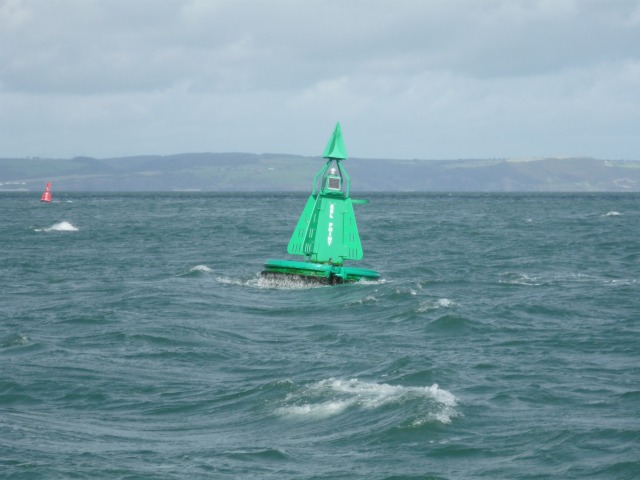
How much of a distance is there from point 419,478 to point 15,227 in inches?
3397

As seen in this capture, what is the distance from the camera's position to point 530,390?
2517 centimetres

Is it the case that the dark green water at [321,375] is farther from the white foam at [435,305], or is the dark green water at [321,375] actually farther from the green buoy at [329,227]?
the green buoy at [329,227]

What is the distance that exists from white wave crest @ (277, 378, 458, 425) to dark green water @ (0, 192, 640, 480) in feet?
0.24

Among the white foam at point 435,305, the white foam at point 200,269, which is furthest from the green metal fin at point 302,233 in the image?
the white foam at point 200,269

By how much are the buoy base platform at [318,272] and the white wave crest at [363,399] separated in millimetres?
18704

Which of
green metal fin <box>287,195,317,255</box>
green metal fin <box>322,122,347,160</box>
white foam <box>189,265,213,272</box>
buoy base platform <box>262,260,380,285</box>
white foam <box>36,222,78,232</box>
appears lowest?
white foam <box>36,222,78,232</box>

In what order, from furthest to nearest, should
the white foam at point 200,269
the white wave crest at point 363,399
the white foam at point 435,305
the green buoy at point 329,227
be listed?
the white foam at point 200,269 < the green buoy at point 329,227 < the white foam at point 435,305 < the white wave crest at point 363,399

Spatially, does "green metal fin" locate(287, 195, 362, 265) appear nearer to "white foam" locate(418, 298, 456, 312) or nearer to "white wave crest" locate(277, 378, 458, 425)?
"white foam" locate(418, 298, 456, 312)

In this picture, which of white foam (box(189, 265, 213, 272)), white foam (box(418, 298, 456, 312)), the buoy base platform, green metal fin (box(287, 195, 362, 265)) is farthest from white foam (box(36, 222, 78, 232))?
white foam (box(418, 298, 456, 312))

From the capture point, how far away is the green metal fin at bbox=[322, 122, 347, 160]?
154 ft

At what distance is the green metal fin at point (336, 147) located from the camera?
46.8m

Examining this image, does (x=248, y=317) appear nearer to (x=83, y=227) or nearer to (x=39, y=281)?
(x=39, y=281)

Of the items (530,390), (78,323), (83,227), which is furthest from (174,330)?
(83,227)

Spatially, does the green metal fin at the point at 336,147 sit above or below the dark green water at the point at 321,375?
above
